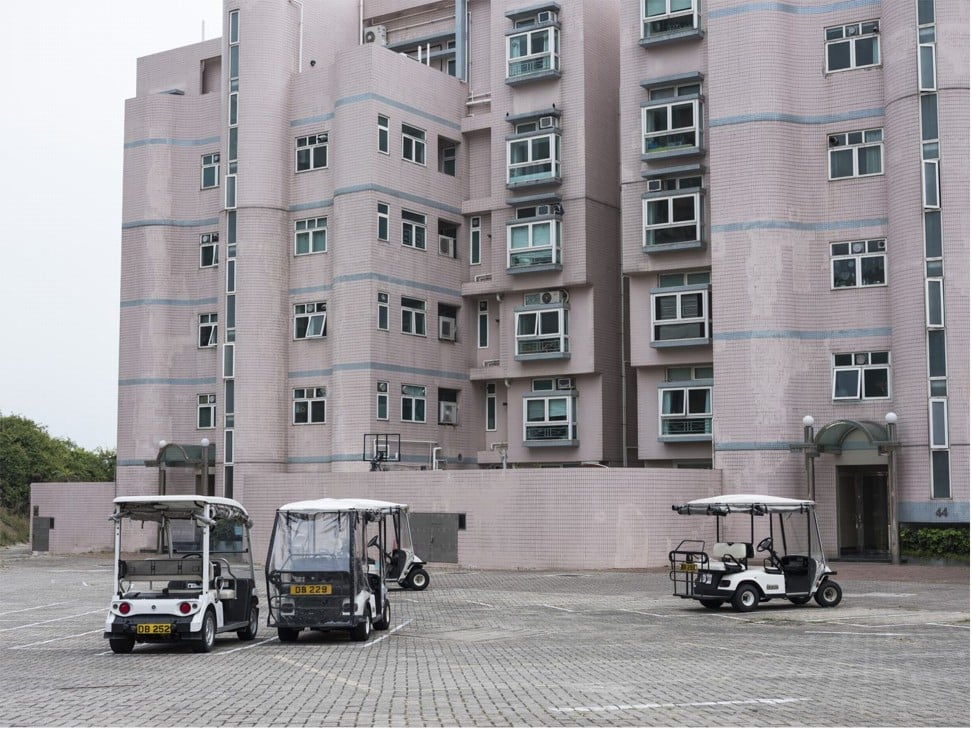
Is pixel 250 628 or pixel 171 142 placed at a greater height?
pixel 171 142

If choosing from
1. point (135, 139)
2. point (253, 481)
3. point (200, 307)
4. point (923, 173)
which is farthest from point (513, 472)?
point (135, 139)

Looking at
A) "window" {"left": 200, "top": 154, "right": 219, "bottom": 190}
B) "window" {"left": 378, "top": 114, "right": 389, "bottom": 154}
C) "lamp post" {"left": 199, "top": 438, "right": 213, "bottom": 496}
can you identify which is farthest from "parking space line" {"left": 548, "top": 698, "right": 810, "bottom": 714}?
"window" {"left": 200, "top": 154, "right": 219, "bottom": 190}

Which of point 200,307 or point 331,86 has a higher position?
point 331,86

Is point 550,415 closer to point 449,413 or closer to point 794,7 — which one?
point 449,413

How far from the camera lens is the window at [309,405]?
46.8 metres

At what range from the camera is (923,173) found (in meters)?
38.0

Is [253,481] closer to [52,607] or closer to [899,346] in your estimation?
[52,607]

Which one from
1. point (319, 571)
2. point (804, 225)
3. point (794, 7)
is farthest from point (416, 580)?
point (794, 7)

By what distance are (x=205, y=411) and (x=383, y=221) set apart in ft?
36.4

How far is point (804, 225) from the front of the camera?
40625 mm

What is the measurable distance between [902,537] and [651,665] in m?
23.5

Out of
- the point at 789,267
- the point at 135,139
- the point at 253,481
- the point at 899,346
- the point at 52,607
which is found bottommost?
the point at 52,607

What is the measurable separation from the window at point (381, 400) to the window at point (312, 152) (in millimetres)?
8290

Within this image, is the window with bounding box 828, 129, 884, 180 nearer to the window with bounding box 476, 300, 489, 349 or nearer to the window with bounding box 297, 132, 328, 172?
the window with bounding box 476, 300, 489, 349
